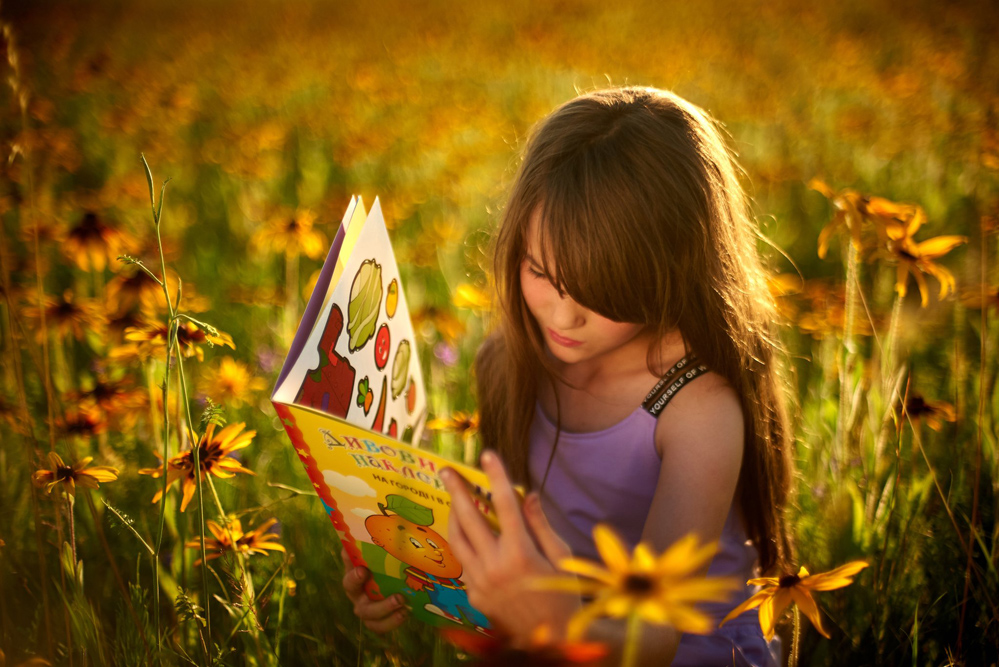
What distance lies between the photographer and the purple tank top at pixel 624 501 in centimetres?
106

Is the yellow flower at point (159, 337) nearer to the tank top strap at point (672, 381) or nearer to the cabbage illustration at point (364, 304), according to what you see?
the cabbage illustration at point (364, 304)

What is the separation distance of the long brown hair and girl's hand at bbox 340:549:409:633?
1.47 ft

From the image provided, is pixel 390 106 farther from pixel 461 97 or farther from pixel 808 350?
pixel 808 350

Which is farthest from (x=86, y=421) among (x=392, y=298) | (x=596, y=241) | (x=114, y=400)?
(x=596, y=241)

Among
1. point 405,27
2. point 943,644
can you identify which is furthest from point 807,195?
point 405,27

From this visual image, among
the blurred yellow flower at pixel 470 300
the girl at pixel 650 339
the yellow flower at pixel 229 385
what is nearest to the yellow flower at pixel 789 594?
the girl at pixel 650 339

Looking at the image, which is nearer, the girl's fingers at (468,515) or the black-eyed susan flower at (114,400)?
the girl's fingers at (468,515)

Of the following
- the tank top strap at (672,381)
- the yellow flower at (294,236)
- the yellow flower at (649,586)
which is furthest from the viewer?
the yellow flower at (294,236)

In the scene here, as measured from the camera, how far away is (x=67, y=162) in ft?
8.59

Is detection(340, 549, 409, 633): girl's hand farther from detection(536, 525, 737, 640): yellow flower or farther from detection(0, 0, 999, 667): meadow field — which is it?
detection(536, 525, 737, 640): yellow flower

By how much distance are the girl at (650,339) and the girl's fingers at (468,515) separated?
0.21 metres

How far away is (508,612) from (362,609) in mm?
465

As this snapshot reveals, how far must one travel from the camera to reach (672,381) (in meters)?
1.03

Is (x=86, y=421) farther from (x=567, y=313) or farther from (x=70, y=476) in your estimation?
(x=567, y=313)
